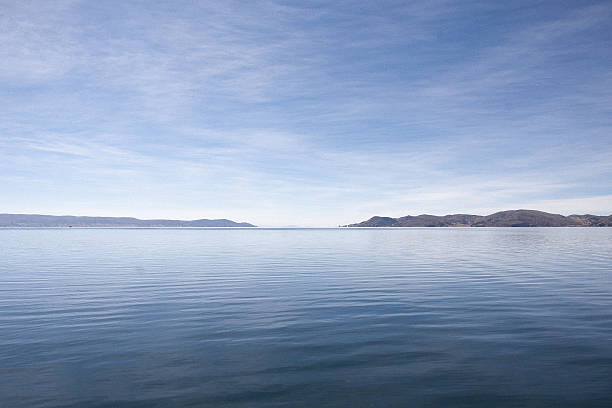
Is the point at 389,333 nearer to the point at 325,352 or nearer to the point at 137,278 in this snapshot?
the point at 325,352

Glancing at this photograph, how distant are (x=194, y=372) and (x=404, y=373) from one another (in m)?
6.53

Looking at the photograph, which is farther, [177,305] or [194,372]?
[177,305]

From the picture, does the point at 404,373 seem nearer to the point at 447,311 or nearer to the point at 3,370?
the point at 447,311

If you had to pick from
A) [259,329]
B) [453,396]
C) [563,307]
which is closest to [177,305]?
[259,329]

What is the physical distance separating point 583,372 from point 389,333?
6573 millimetres

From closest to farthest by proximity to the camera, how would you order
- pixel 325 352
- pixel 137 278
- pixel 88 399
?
pixel 88 399 → pixel 325 352 → pixel 137 278

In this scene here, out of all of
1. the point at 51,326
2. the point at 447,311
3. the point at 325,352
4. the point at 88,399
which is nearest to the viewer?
the point at 88,399

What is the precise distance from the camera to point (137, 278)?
33125 millimetres

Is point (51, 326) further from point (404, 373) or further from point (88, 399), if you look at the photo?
point (404, 373)

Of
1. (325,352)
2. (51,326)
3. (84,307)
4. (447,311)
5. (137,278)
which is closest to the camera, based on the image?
(325,352)

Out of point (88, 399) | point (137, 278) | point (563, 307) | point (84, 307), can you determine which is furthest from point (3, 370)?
point (563, 307)

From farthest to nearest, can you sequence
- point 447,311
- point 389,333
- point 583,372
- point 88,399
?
point 447,311, point 389,333, point 583,372, point 88,399

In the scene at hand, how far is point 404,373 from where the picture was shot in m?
11.4

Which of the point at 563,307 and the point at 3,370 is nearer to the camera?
the point at 3,370
